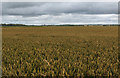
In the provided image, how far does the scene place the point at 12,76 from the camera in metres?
5.16

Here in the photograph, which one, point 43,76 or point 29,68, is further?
point 29,68

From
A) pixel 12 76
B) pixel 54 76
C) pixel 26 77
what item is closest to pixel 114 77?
pixel 54 76

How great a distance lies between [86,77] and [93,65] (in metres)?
1.02

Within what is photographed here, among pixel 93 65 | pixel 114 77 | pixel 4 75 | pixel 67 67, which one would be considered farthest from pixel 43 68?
pixel 114 77

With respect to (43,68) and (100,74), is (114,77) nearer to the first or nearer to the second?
(100,74)

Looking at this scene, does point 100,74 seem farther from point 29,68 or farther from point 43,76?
point 29,68

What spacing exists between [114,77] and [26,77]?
3.71m

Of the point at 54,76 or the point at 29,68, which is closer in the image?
the point at 54,76

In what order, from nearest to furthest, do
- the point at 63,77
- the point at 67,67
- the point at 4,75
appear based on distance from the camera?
1. the point at 63,77
2. the point at 4,75
3. the point at 67,67

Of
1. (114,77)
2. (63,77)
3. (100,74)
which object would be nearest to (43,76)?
(63,77)

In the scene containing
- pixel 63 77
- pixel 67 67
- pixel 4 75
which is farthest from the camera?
Answer: pixel 67 67

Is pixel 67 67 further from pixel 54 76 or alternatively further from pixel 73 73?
pixel 54 76

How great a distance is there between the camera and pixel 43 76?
16.5ft

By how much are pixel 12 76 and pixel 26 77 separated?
0.65 metres
